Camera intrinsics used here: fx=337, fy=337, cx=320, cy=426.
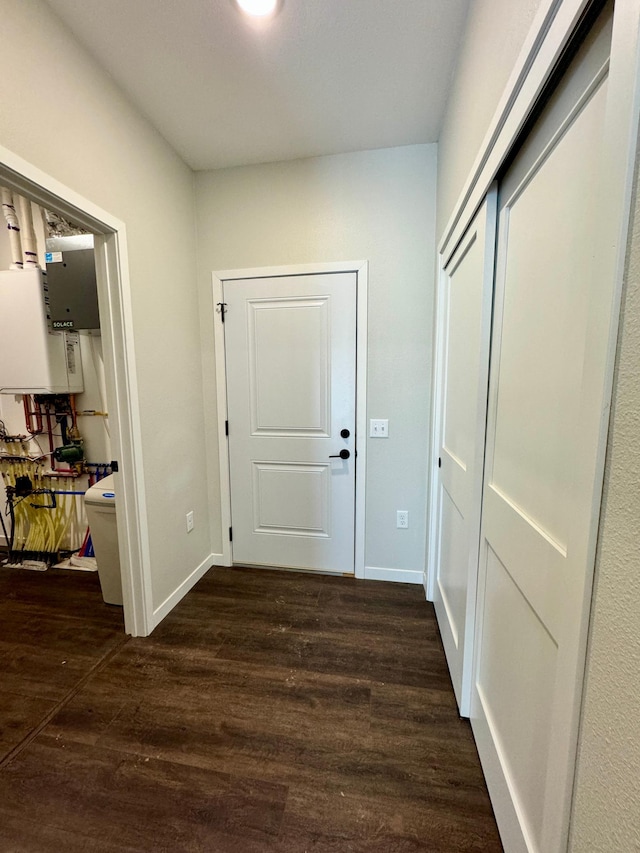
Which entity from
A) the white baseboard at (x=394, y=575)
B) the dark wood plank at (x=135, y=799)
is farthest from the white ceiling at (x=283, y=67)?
the dark wood plank at (x=135, y=799)

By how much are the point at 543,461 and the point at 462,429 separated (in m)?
0.67

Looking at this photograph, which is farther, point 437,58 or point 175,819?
point 437,58

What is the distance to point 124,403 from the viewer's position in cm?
171

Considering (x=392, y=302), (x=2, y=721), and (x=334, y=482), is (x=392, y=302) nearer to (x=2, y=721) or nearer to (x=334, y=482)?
(x=334, y=482)

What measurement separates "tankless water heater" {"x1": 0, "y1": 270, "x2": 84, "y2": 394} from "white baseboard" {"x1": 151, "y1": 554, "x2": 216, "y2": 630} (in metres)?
1.54

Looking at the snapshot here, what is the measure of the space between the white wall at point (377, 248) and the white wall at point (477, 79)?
1.02ft

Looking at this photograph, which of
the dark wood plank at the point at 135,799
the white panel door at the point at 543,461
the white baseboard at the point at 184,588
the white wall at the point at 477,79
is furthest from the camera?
the white baseboard at the point at 184,588

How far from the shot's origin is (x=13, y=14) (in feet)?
3.73

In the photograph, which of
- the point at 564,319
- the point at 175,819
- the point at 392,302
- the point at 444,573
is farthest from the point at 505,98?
the point at 175,819

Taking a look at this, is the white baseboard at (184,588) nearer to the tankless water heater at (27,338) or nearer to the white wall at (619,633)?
the tankless water heater at (27,338)

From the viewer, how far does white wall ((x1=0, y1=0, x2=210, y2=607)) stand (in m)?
1.21

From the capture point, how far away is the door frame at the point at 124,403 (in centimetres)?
162

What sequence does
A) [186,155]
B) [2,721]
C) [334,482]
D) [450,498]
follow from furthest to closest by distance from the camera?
[334,482] → [186,155] → [450,498] → [2,721]

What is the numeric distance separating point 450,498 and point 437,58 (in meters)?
1.97
